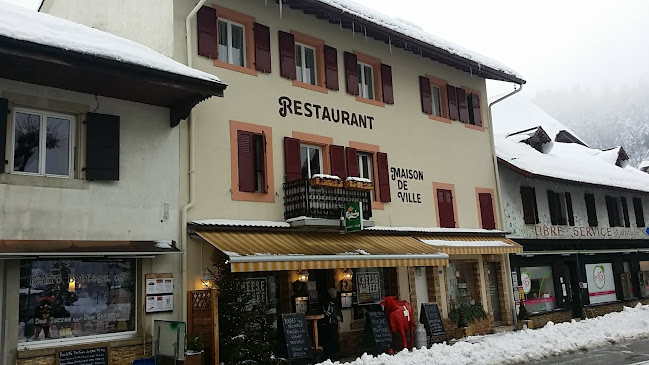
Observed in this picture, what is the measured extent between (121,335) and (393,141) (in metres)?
9.80

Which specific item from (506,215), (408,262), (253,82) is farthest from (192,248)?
(506,215)

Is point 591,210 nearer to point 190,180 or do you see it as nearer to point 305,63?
point 305,63

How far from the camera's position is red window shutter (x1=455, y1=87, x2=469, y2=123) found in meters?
20.8

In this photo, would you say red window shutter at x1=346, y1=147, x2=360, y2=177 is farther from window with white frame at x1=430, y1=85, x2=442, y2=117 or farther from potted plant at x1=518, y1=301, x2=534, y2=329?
potted plant at x1=518, y1=301, x2=534, y2=329

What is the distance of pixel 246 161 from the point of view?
46.3ft

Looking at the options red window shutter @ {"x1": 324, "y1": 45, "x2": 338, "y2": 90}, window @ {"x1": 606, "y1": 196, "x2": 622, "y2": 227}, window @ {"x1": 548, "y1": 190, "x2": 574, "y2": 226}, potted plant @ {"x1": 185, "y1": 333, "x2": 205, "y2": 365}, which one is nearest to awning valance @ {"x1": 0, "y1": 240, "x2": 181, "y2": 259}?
potted plant @ {"x1": 185, "y1": 333, "x2": 205, "y2": 365}

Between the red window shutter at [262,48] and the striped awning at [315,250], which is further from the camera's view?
the red window shutter at [262,48]

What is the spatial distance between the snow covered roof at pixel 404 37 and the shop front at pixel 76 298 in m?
7.62

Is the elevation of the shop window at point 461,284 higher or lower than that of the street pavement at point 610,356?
higher

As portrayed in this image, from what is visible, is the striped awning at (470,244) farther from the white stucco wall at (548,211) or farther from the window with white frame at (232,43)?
the window with white frame at (232,43)

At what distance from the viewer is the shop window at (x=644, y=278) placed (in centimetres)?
2766

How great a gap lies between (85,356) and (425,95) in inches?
513

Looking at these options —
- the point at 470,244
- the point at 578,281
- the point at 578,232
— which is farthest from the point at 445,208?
the point at 578,281

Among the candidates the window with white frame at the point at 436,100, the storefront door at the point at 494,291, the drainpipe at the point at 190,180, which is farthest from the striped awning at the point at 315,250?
the window with white frame at the point at 436,100
